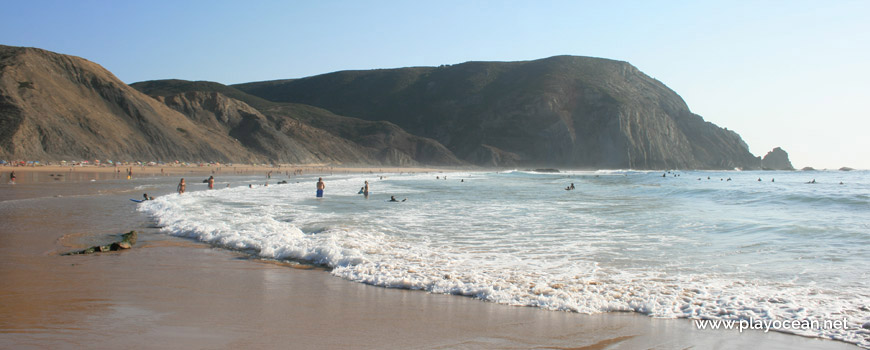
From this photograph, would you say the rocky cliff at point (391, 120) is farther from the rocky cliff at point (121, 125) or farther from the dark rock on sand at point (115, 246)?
the dark rock on sand at point (115, 246)

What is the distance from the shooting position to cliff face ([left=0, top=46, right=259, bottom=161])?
60969 mm

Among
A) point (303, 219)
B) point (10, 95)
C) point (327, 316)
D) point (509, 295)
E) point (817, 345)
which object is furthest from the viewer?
point (10, 95)

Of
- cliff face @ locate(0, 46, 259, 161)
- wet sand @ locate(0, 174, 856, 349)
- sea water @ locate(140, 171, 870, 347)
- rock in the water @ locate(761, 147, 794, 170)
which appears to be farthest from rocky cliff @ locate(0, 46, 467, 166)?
rock in the water @ locate(761, 147, 794, 170)

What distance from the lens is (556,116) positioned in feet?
508

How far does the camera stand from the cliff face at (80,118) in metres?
61.0

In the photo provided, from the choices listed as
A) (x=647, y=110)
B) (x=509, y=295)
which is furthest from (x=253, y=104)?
(x=509, y=295)

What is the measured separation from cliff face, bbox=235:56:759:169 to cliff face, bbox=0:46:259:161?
3277 inches

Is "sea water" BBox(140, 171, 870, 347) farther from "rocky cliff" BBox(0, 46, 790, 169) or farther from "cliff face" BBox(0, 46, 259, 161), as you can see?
"rocky cliff" BBox(0, 46, 790, 169)

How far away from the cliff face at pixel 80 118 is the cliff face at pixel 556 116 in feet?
273

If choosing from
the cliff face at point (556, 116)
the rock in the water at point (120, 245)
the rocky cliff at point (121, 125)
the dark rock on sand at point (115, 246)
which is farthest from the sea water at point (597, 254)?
the cliff face at point (556, 116)

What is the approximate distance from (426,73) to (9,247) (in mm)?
189896

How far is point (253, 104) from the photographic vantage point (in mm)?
154750

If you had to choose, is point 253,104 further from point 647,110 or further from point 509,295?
point 509,295

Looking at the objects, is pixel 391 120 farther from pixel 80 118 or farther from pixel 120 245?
pixel 120 245
